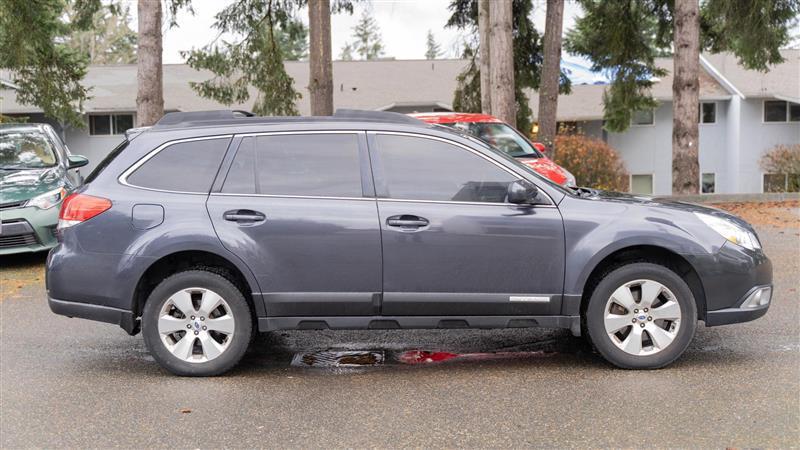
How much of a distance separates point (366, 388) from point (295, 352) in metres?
1.28

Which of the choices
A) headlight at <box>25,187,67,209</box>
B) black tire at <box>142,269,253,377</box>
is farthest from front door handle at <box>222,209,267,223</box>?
headlight at <box>25,187,67,209</box>

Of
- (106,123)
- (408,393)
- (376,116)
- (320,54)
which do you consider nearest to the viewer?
(408,393)

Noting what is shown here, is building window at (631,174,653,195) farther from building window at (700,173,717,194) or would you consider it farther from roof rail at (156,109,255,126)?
roof rail at (156,109,255,126)

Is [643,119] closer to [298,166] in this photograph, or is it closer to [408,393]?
[298,166]

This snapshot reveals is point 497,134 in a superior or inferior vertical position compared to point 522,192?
superior

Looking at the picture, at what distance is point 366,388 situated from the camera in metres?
6.00

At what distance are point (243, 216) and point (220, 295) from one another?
22.3 inches

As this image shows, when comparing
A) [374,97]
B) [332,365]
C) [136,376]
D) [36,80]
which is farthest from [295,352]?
[374,97]

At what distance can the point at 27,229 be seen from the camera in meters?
10.9

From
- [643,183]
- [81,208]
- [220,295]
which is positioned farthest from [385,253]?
[643,183]

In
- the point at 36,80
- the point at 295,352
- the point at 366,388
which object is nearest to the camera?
the point at 366,388

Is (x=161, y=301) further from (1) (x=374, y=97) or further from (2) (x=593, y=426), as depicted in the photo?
(1) (x=374, y=97)

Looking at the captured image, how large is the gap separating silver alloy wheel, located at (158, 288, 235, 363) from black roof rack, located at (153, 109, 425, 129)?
129 cm

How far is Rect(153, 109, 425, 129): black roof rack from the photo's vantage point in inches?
258
